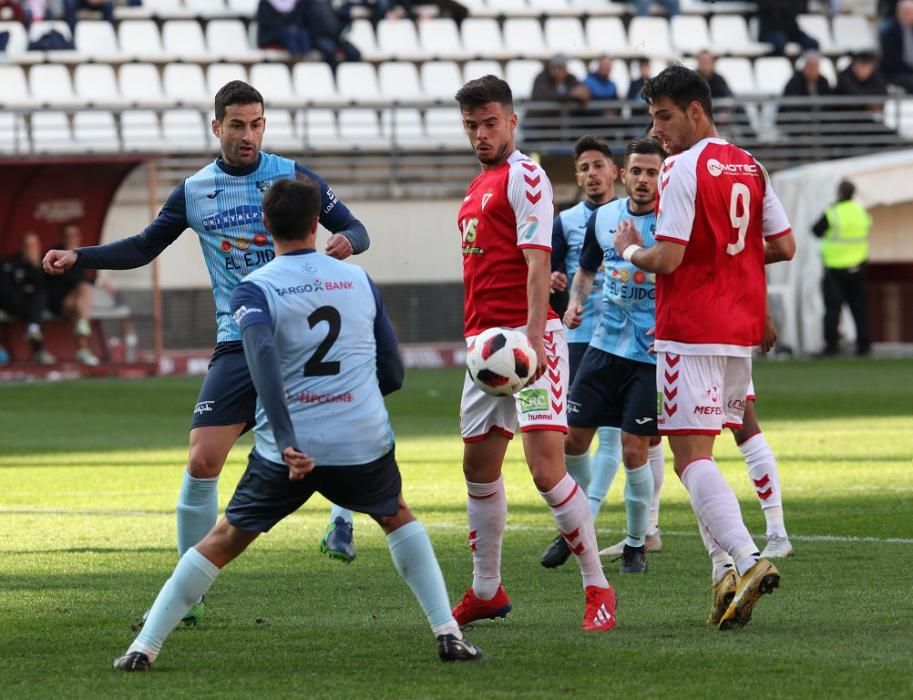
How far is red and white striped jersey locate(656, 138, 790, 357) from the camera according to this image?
6.64 m

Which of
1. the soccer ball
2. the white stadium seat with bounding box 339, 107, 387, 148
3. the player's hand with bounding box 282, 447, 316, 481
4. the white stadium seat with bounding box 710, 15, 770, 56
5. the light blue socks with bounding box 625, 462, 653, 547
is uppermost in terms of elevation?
the white stadium seat with bounding box 710, 15, 770, 56

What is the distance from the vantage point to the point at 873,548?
8.70 metres

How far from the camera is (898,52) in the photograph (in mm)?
29938

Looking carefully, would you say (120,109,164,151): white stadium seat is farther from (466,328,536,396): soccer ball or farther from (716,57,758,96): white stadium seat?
(466,328,536,396): soccer ball

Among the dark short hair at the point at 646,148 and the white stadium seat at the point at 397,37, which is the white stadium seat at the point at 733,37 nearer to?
the white stadium seat at the point at 397,37

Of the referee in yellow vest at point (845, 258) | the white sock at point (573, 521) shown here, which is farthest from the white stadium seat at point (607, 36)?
the white sock at point (573, 521)

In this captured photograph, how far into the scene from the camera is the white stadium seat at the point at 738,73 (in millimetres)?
30078

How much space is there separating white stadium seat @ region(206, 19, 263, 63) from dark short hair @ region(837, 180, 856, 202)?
9263 millimetres

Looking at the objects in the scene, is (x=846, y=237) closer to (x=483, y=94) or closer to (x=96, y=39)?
(x=96, y=39)

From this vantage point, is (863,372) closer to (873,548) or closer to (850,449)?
(850,449)

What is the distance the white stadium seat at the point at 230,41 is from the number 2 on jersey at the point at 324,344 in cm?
2286

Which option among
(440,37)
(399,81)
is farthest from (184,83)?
(440,37)

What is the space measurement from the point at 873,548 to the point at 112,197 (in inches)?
697

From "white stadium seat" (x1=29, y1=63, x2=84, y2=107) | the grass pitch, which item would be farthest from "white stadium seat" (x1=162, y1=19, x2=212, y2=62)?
the grass pitch
